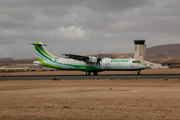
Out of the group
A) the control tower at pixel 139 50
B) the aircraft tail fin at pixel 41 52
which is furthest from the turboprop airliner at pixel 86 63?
the control tower at pixel 139 50

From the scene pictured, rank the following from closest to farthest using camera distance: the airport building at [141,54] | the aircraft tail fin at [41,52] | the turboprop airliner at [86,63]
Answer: the turboprop airliner at [86,63], the aircraft tail fin at [41,52], the airport building at [141,54]

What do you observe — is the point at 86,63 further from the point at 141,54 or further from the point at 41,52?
the point at 141,54

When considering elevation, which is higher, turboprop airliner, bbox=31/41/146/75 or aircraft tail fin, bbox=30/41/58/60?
aircraft tail fin, bbox=30/41/58/60

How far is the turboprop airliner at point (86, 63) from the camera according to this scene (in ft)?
149

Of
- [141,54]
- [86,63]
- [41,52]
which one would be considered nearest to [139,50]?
[141,54]

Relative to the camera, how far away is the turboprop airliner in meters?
45.3

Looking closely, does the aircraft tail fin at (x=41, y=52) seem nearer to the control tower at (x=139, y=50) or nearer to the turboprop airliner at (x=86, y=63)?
the turboprop airliner at (x=86, y=63)

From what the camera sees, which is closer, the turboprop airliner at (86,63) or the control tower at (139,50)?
the turboprop airliner at (86,63)

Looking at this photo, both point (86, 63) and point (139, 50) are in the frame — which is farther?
point (139, 50)

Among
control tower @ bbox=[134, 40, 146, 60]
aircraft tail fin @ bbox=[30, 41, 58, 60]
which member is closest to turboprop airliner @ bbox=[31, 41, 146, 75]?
aircraft tail fin @ bbox=[30, 41, 58, 60]

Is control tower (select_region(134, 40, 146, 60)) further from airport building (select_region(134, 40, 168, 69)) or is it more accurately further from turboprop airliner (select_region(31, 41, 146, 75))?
turboprop airliner (select_region(31, 41, 146, 75))

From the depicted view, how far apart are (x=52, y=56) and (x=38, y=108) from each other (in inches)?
1583

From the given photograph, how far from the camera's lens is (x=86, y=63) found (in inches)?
1918

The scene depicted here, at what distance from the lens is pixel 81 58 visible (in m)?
48.3
